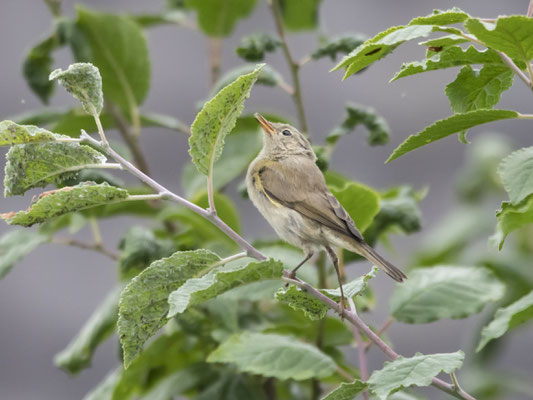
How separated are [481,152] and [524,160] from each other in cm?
265

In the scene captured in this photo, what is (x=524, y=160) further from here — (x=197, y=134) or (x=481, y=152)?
Answer: (x=481, y=152)

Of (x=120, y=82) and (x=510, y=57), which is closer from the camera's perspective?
(x=510, y=57)

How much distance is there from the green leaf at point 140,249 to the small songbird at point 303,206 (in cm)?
28

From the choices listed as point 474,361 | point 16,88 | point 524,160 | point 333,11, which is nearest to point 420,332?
point 474,361

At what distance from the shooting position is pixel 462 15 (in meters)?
1.26

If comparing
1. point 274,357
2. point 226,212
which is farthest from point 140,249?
point 274,357

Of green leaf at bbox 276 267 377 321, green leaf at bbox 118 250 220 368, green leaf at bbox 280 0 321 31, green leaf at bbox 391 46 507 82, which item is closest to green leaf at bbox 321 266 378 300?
green leaf at bbox 276 267 377 321

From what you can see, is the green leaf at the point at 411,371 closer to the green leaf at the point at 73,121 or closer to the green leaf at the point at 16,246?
the green leaf at the point at 16,246

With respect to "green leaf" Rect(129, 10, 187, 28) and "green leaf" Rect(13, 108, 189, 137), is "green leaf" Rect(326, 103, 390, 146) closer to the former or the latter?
"green leaf" Rect(13, 108, 189, 137)

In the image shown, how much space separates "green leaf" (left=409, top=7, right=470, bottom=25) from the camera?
4.13ft

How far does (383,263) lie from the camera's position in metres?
1.86

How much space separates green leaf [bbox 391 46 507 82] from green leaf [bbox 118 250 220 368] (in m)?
0.48

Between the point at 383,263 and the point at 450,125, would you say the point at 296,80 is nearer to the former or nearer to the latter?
the point at 383,263

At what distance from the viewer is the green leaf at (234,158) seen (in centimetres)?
256
